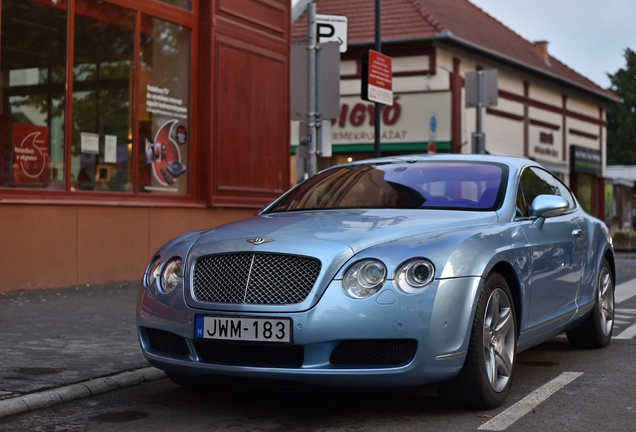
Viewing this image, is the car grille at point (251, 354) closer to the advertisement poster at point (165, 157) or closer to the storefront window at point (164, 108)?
the storefront window at point (164, 108)

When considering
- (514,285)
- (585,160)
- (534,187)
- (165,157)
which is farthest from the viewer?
(585,160)

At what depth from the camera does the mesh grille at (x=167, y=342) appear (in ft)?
16.9

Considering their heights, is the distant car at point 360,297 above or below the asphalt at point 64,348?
above

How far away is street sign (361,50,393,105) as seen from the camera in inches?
534

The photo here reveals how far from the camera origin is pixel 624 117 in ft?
264

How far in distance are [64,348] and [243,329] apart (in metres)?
2.87

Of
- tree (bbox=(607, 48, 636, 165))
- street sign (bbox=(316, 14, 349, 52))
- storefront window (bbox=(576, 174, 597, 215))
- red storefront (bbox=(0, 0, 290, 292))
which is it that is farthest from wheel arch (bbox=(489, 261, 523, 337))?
tree (bbox=(607, 48, 636, 165))

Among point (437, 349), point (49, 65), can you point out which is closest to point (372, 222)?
point (437, 349)

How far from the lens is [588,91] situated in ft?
126

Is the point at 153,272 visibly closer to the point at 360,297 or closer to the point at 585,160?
the point at 360,297

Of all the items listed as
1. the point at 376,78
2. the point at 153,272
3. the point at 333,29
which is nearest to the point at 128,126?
the point at 333,29

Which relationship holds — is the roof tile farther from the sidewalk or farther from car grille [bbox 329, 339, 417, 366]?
car grille [bbox 329, 339, 417, 366]

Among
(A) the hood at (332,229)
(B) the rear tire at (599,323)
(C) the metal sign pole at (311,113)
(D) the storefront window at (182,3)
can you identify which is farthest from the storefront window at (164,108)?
(A) the hood at (332,229)

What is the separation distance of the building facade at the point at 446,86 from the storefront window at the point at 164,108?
11.5 metres
